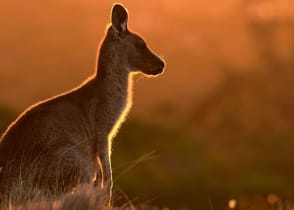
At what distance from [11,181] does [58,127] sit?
0.92 meters

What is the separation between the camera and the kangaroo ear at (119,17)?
29.4ft

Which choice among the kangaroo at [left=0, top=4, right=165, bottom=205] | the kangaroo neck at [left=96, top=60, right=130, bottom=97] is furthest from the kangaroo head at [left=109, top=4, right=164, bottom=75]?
the kangaroo neck at [left=96, top=60, right=130, bottom=97]

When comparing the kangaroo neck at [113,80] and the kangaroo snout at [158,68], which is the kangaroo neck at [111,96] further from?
the kangaroo snout at [158,68]

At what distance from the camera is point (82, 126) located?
854cm

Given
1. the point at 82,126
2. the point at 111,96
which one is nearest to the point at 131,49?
the point at 111,96

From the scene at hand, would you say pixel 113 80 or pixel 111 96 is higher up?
pixel 113 80

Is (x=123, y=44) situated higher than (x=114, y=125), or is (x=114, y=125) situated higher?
(x=123, y=44)

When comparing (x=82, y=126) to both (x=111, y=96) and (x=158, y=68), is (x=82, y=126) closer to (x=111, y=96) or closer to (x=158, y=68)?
(x=111, y=96)

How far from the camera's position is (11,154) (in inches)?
310

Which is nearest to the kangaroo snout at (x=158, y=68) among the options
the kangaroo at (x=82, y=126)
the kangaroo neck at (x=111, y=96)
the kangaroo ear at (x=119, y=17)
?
the kangaroo at (x=82, y=126)

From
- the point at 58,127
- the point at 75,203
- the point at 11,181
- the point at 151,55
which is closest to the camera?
the point at 75,203

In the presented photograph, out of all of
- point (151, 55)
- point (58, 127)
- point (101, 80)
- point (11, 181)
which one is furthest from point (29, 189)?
point (151, 55)

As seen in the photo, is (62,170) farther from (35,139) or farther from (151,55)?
(151,55)

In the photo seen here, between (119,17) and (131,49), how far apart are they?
1.79 ft
